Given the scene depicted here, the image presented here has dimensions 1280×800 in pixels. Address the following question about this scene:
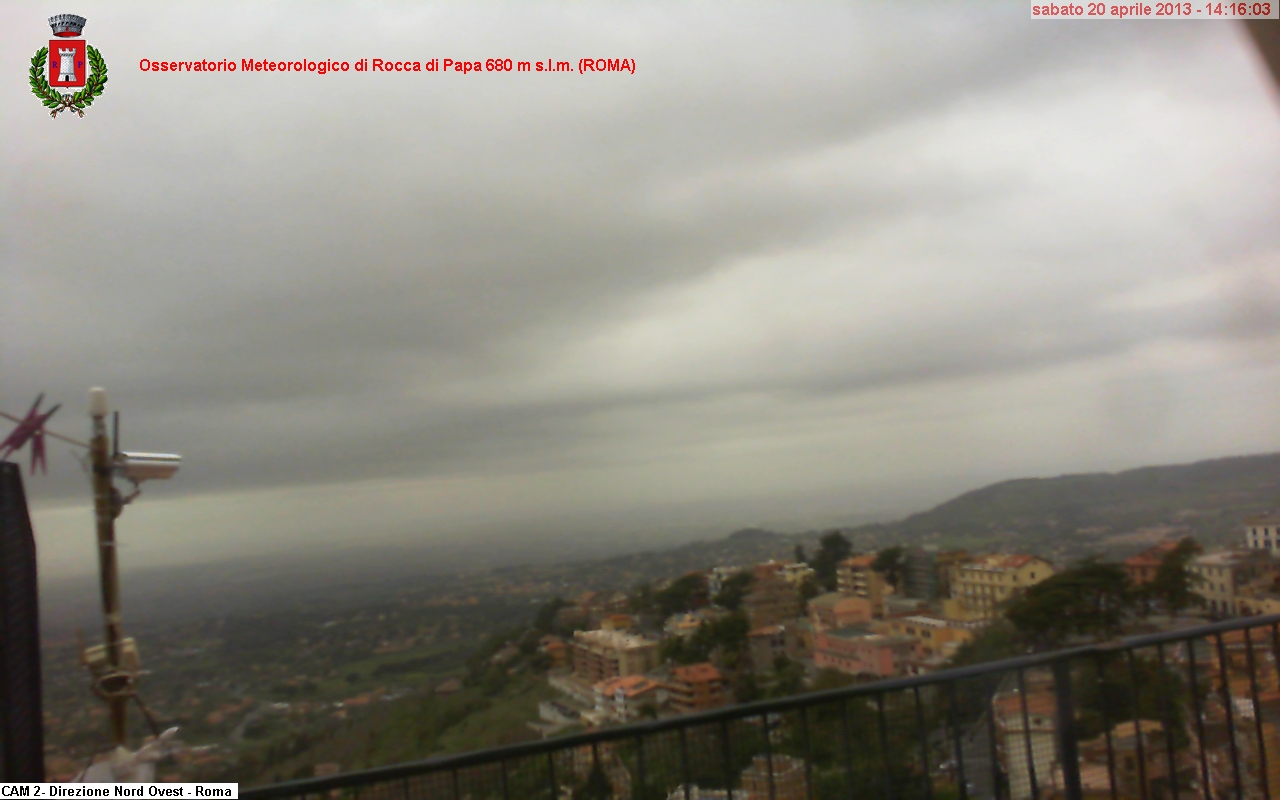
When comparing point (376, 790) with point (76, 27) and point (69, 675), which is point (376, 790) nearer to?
point (69, 675)

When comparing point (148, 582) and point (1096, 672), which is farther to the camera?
point (148, 582)

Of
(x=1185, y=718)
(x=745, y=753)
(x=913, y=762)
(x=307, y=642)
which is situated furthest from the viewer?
(x=307, y=642)

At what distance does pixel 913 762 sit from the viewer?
7.50ft

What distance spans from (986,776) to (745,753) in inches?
36.9

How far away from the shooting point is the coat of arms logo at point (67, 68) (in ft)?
10.1

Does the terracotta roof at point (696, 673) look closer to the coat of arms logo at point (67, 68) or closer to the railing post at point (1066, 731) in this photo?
the railing post at point (1066, 731)

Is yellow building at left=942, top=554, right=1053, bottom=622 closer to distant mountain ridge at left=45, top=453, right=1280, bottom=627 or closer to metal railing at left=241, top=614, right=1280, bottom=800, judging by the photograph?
distant mountain ridge at left=45, top=453, right=1280, bottom=627

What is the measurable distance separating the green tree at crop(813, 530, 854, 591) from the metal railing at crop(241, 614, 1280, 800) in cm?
205

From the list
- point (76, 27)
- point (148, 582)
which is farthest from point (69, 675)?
point (76, 27)

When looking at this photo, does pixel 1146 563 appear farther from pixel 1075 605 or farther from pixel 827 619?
pixel 827 619

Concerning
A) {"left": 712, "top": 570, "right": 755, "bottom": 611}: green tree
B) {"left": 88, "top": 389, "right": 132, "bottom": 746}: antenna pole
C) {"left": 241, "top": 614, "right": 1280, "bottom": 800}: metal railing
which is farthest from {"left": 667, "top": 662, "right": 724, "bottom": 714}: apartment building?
{"left": 88, "top": 389, "right": 132, "bottom": 746}: antenna pole

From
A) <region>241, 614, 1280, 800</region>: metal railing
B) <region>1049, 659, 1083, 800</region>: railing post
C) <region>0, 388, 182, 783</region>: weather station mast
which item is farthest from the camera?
<region>0, 388, 182, 783</region>: weather station mast

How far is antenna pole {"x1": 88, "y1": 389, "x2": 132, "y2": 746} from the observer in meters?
2.68

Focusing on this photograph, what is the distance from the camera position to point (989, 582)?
4.44 meters
